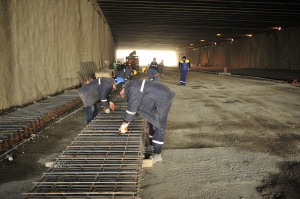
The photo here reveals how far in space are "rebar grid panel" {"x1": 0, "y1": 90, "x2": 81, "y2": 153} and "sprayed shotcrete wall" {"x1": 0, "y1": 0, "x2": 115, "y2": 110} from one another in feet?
3.13

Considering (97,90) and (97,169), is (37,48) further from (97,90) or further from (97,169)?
(97,169)

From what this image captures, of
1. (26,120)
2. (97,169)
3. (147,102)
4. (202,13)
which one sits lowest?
(97,169)

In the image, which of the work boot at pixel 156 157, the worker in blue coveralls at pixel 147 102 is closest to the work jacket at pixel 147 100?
the worker in blue coveralls at pixel 147 102

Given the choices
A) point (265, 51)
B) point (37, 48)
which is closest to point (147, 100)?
point (37, 48)

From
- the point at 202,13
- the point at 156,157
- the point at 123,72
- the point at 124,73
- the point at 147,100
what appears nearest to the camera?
the point at 147,100

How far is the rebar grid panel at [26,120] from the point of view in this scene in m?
4.71

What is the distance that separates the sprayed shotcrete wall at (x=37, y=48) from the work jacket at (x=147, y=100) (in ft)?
15.7

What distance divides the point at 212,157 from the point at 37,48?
7248mm

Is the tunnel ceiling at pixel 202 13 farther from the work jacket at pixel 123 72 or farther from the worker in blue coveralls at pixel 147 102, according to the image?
the worker in blue coveralls at pixel 147 102

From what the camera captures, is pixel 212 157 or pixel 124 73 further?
pixel 124 73

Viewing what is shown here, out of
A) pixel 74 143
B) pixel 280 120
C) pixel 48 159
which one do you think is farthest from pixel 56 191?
pixel 280 120

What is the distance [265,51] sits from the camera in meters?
28.0

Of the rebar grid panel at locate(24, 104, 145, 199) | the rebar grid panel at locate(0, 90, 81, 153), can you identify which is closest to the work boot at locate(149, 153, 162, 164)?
the rebar grid panel at locate(24, 104, 145, 199)

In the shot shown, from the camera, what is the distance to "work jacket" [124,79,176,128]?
146 inches
